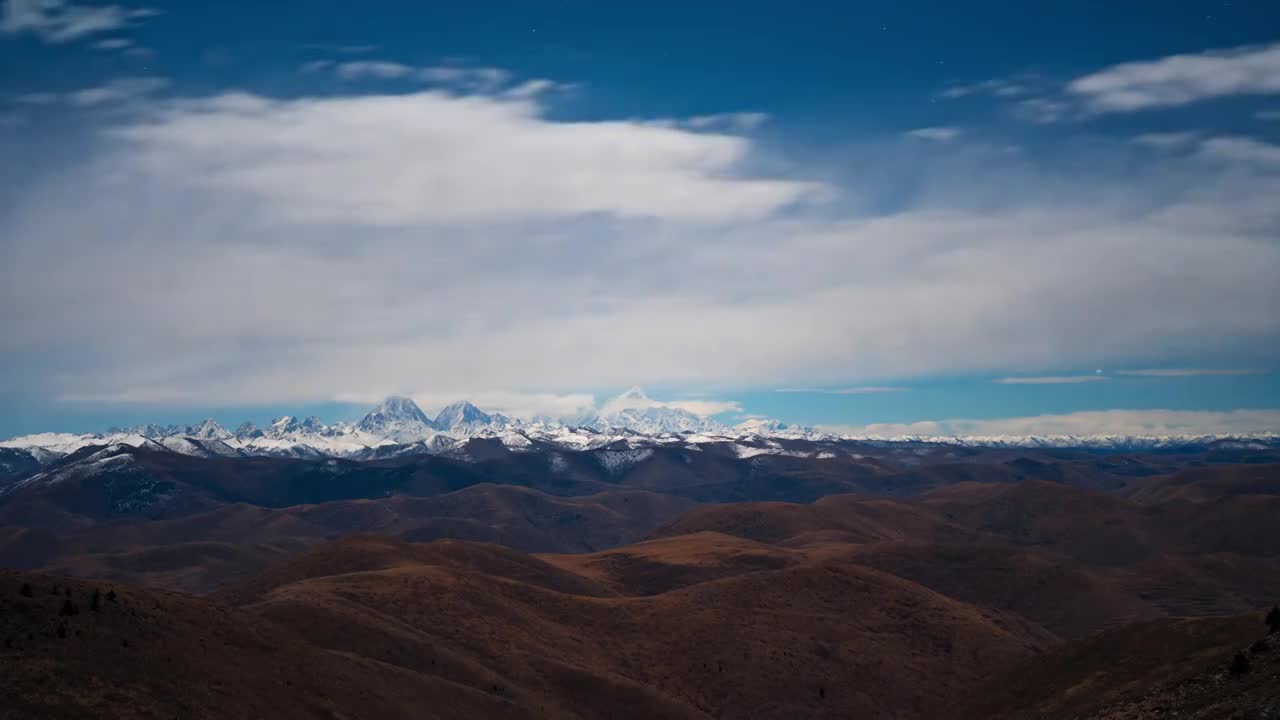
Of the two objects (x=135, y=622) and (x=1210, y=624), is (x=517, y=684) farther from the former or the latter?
(x=1210, y=624)

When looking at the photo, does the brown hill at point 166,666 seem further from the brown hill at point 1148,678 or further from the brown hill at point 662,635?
the brown hill at point 1148,678

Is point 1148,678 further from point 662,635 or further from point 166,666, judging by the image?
point 662,635

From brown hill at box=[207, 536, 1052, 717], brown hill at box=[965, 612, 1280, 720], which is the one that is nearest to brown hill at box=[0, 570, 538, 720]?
brown hill at box=[207, 536, 1052, 717]

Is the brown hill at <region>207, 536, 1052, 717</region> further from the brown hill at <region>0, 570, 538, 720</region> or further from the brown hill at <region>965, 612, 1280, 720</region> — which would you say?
the brown hill at <region>965, 612, 1280, 720</region>

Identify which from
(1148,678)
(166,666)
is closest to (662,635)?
(1148,678)

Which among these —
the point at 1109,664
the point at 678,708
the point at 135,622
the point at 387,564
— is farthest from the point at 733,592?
the point at 135,622

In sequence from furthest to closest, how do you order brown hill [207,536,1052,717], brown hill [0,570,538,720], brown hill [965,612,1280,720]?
brown hill [207,536,1052,717]
brown hill [0,570,538,720]
brown hill [965,612,1280,720]

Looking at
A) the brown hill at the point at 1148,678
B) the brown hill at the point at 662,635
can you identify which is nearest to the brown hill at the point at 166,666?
the brown hill at the point at 662,635

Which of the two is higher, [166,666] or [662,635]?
[166,666]

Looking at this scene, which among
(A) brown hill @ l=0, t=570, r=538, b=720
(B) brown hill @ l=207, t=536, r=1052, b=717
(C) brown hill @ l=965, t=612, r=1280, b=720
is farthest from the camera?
(B) brown hill @ l=207, t=536, r=1052, b=717

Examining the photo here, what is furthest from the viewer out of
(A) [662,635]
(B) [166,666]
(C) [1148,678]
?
(A) [662,635]

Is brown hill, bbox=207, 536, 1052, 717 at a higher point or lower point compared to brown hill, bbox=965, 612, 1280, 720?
lower
